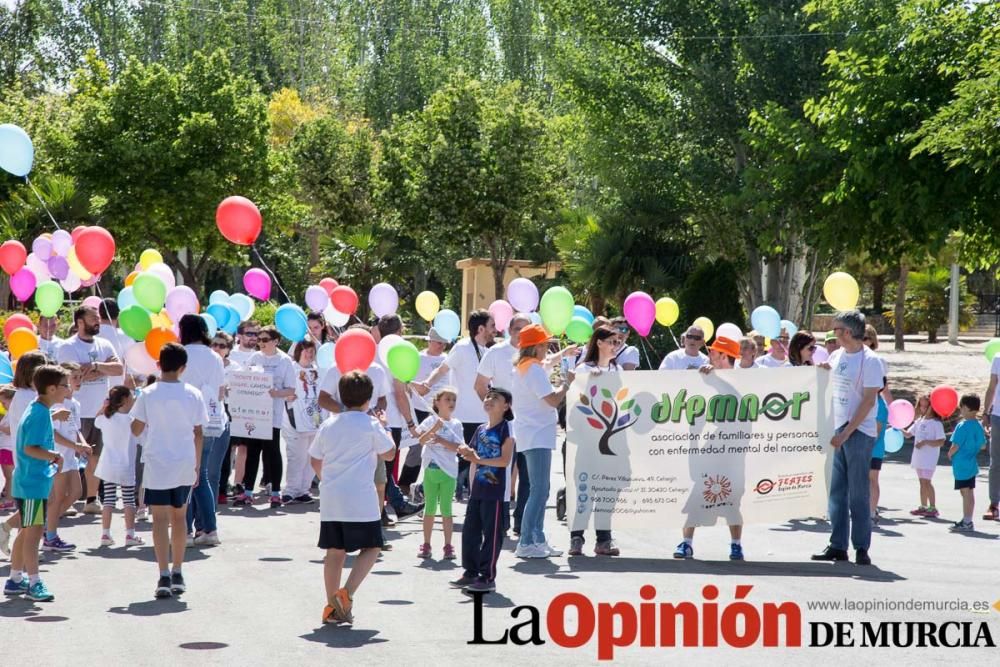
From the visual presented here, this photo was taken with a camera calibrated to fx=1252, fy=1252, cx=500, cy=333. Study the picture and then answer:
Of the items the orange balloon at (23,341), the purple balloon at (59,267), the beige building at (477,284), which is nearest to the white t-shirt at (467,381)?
the orange balloon at (23,341)

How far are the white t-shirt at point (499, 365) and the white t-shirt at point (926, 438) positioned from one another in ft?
13.3

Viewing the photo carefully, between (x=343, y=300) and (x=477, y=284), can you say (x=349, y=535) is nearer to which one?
(x=343, y=300)

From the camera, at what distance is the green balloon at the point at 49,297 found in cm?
1230

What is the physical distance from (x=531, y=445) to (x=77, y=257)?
5.53 m

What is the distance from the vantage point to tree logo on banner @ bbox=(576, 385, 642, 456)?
939 centimetres

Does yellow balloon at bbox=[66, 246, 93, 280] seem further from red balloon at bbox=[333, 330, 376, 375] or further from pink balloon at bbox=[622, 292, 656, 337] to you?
pink balloon at bbox=[622, 292, 656, 337]

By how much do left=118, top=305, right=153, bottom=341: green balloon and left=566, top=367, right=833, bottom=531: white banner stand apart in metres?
3.73

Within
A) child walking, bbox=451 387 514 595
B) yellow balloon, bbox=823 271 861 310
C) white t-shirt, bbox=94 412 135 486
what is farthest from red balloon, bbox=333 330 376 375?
yellow balloon, bbox=823 271 861 310

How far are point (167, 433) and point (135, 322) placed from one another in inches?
114

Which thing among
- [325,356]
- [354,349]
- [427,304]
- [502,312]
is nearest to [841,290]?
[502,312]

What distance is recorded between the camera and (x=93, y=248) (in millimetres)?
12023

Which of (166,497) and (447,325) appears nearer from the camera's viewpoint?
(166,497)

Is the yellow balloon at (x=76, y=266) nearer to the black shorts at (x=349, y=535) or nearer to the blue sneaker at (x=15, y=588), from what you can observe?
the blue sneaker at (x=15, y=588)

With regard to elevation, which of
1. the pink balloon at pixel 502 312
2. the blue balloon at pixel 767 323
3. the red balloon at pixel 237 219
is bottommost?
the blue balloon at pixel 767 323
